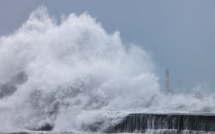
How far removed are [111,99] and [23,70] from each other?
527 cm

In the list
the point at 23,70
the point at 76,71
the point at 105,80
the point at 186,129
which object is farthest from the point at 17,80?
the point at 186,129

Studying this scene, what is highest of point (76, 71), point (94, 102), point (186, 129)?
point (76, 71)

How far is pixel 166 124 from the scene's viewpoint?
1805 cm

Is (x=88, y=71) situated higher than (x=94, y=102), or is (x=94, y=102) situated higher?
(x=88, y=71)

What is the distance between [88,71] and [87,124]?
4289 millimetres

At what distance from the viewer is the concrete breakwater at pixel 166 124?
17219mm

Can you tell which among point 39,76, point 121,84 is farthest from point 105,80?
point 39,76

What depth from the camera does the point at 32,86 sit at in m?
22.5

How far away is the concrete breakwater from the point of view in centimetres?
1722

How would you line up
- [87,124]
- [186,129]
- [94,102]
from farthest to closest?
[94,102] → [87,124] → [186,129]

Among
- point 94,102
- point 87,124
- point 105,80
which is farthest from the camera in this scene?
point 105,80

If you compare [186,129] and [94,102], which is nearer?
[186,129]

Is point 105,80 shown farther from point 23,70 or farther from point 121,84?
point 23,70

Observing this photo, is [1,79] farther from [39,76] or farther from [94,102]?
[94,102]
